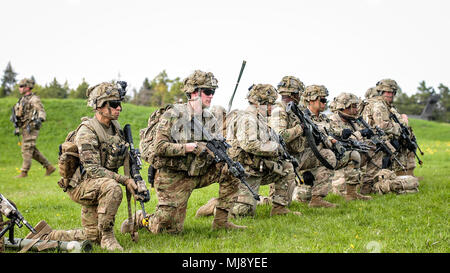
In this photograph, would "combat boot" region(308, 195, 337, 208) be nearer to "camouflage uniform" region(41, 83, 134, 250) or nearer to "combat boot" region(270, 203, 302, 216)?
"combat boot" region(270, 203, 302, 216)

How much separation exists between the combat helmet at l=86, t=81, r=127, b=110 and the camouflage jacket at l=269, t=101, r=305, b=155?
3.47 m

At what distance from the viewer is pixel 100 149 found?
21.3ft

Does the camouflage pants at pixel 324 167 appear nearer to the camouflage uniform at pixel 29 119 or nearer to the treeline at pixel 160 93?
the camouflage uniform at pixel 29 119

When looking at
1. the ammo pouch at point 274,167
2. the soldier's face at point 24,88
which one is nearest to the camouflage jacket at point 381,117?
the ammo pouch at point 274,167

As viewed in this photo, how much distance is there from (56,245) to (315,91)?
611cm

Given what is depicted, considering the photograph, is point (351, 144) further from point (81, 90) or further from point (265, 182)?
point (81, 90)

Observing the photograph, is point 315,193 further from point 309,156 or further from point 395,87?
point 395,87

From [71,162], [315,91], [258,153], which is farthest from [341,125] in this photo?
[71,162]

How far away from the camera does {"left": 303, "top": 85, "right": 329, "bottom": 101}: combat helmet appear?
386 inches

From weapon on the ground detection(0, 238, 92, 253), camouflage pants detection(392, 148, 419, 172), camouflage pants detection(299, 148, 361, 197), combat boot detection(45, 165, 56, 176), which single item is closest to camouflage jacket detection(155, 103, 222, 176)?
weapon on the ground detection(0, 238, 92, 253)

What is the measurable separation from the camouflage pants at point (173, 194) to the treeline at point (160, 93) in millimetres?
42502

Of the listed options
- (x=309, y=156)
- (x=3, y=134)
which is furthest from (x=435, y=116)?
(x=309, y=156)

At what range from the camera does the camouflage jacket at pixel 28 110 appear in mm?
16266
